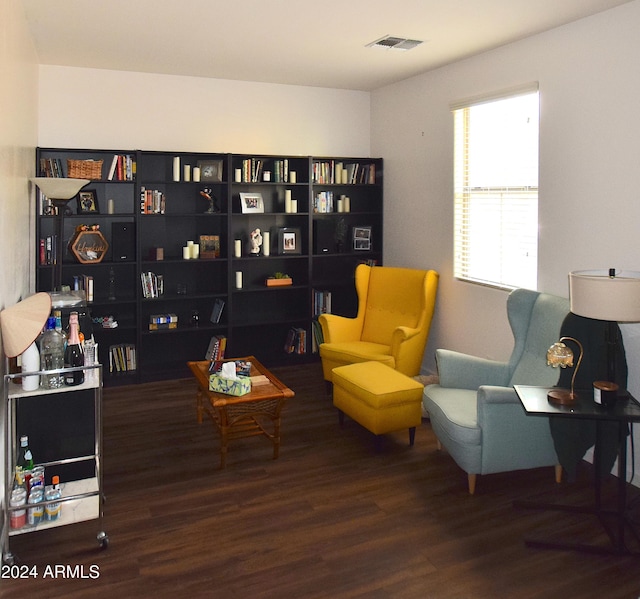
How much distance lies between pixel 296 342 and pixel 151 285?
5.22 feet

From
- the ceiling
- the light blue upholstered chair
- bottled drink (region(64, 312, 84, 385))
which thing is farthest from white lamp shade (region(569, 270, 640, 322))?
bottled drink (region(64, 312, 84, 385))

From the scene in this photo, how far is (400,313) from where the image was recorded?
5723 mm

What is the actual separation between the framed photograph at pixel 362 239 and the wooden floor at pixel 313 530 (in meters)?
2.60

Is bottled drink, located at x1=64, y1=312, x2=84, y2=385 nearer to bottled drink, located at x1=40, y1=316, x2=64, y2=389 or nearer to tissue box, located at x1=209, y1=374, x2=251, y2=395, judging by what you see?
bottled drink, located at x1=40, y1=316, x2=64, y2=389

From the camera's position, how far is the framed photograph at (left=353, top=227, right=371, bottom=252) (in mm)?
6723

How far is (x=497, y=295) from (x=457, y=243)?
2.29 feet

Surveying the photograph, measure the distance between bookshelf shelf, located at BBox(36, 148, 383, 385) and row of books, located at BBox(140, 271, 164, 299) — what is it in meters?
0.02

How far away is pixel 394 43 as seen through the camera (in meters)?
4.79

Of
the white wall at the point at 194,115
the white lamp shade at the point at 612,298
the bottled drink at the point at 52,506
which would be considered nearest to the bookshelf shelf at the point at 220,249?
the white wall at the point at 194,115

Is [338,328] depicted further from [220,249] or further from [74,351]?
[74,351]

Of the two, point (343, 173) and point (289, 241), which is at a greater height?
point (343, 173)

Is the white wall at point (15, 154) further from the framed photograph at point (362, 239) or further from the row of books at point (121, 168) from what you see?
the framed photograph at point (362, 239)

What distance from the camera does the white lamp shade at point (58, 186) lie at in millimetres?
4348

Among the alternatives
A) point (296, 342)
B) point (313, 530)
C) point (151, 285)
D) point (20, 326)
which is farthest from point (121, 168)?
point (313, 530)
